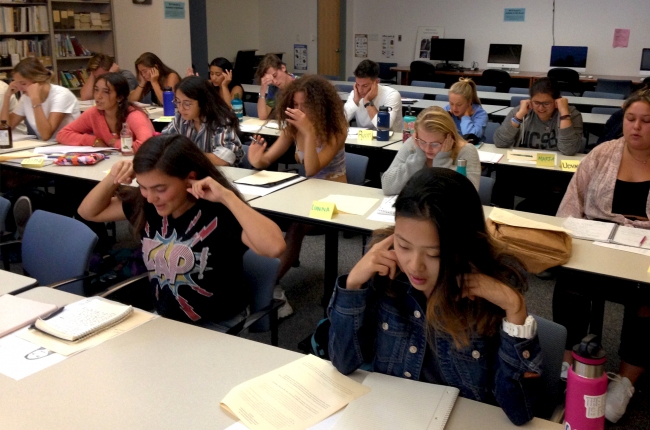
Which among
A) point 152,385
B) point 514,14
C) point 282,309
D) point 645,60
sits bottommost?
point 282,309

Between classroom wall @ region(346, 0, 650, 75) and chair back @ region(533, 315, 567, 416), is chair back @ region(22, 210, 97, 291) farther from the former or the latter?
classroom wall @ region(346, 0, 650, 75)

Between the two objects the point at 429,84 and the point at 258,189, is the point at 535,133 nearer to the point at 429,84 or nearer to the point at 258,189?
the point at 258,189

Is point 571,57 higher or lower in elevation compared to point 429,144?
higher

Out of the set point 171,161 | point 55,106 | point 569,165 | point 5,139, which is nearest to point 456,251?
point 171,161

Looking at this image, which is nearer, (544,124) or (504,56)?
(544,124)

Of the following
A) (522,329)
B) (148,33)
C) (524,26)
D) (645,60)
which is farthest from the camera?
(524,26)

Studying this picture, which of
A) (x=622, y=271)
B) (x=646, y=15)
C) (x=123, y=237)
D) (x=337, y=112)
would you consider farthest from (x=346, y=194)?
(x=646, y=15)

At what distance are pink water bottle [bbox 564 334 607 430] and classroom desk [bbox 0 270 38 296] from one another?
1.70m

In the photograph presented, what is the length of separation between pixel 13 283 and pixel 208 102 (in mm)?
1826

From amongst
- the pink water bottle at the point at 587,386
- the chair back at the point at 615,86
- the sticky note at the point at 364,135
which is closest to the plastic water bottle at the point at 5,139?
the sticky note at the point at 364,135

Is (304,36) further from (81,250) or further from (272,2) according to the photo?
(81,250)

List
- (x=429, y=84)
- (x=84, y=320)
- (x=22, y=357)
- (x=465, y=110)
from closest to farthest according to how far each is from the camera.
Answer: (x=22, y=357) < (x=84, y=320) < (x=465, y=110) < (x=429, y=84)

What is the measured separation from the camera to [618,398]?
231 centimetres

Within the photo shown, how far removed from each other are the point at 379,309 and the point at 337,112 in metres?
2.10
